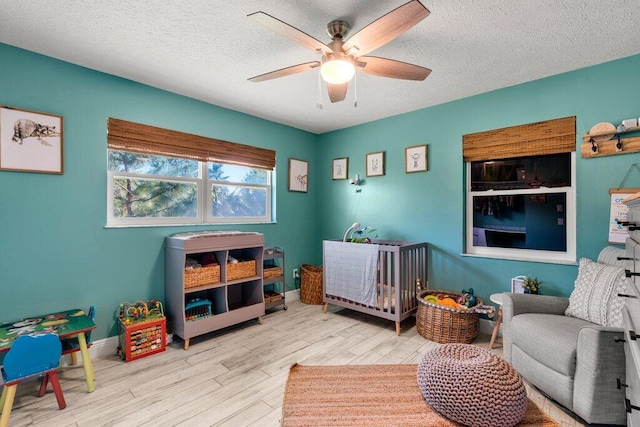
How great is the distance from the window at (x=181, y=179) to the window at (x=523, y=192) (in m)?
2.42

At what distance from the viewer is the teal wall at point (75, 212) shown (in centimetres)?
211

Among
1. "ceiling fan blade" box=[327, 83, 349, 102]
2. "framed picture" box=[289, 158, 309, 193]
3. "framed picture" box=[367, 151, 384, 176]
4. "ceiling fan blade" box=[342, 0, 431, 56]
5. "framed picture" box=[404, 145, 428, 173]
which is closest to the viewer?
"ceiling fan blade" box=[342, 0, 431, 56]

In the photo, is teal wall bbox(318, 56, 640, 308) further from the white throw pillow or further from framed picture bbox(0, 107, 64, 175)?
framed picture bbox(0, 107, 64, 175)

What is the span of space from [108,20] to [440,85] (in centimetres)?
260

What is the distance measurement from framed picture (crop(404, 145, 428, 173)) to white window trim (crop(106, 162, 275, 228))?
1.69 m

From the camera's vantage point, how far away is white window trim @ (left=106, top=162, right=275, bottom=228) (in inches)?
103

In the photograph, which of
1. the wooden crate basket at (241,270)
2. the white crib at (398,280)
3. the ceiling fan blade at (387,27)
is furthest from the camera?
the wooden crate basket at (241,270)

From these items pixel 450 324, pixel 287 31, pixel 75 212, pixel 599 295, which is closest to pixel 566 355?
pixel 599 295

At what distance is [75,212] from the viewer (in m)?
2.37

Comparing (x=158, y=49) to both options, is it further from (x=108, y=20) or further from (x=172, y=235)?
(x=172, y=235)

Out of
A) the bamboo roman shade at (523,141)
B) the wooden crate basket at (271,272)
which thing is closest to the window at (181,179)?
the wooden crate basket at (271,272)

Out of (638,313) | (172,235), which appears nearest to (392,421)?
(638,313)

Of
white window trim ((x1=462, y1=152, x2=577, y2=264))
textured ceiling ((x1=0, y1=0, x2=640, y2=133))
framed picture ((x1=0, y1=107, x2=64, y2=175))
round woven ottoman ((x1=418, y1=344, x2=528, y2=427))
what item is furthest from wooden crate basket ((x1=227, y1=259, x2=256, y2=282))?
white window trim ((x1=462, y1=152, x2=577, y2=264))

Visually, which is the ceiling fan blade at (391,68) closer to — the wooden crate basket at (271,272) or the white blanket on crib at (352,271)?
the white blanket on crib at (352,271)
